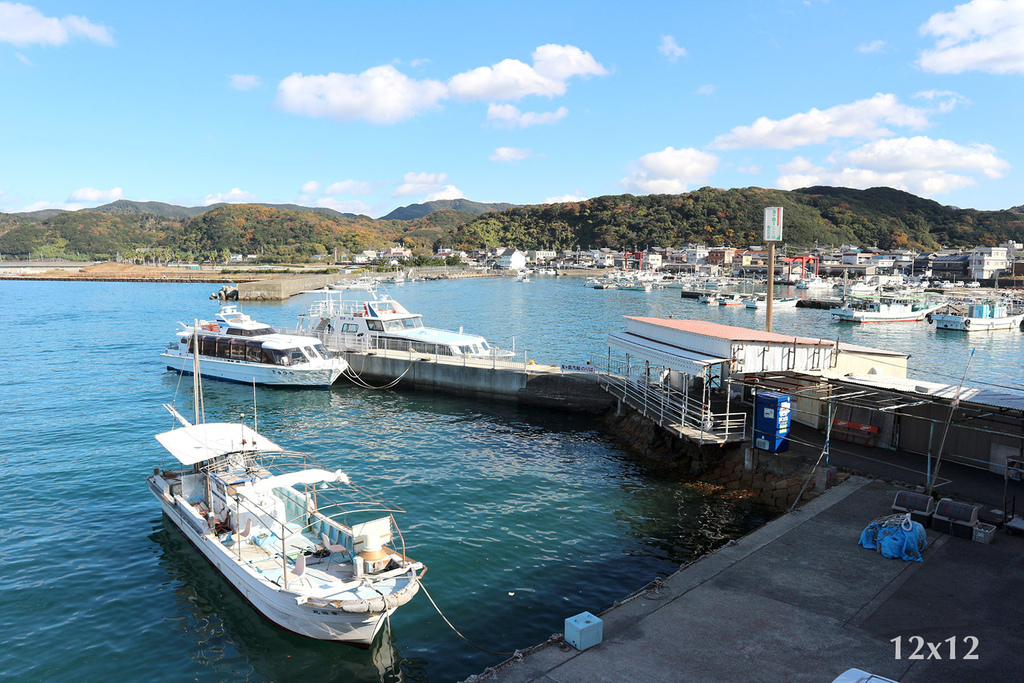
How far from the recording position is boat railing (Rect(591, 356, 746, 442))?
20.0 meters

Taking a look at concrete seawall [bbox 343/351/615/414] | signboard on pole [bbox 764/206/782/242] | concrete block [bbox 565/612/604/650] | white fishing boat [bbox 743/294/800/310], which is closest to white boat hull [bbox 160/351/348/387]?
concrete seawall [bbox 343/351/615/414]

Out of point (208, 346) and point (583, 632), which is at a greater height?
point (208, 346)

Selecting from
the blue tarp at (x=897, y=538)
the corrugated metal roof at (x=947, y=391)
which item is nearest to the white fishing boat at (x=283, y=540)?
the blue tarp at (x=897, y=538)

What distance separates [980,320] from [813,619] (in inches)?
3403

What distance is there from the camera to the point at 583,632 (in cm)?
950

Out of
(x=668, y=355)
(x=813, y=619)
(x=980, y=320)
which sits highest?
(x=668, y=355)

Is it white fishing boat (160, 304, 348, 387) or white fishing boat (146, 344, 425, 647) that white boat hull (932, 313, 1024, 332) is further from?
white fishing boat (146, 344, 425, 647)

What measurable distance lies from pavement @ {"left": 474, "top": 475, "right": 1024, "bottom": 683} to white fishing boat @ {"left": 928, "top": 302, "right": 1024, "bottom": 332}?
79.7 meters

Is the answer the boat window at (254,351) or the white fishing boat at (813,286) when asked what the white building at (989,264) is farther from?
the boat window at (254,351)

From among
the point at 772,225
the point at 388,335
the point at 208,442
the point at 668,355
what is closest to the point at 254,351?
the point at 388,335

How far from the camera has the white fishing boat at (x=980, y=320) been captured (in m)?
76.4

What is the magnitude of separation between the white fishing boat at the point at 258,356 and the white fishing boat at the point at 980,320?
7906 centimetres

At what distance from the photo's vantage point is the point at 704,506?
19.0 meters

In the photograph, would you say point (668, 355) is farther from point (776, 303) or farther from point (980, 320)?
point (776, 303)
